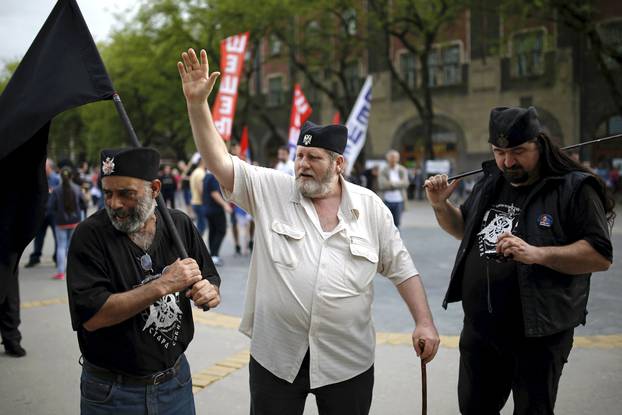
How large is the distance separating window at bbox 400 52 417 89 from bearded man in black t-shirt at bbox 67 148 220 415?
1280 inches

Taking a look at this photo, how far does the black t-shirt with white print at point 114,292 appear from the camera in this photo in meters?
2.56

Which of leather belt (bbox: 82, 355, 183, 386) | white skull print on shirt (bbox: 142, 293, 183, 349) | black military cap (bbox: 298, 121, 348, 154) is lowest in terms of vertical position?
leather belt (bbox: 82, 355, 183, 386)

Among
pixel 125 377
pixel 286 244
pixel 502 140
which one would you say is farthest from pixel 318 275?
pixel 502 140

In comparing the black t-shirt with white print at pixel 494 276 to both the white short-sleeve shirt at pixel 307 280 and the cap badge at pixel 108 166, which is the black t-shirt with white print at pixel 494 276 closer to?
the white short-sleeve shirt at pixel 307 280

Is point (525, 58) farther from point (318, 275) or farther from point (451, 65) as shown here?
point (318, 275)

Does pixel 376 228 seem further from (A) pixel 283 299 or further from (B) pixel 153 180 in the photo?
(B) pixel 153 180

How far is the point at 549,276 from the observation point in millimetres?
2961

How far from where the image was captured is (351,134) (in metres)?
12.3

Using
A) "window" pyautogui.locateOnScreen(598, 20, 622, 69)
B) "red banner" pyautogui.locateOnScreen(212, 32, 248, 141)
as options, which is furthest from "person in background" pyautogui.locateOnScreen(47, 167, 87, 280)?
"window" pyautogui.locateOnScreen(598, 20, 622, 69)

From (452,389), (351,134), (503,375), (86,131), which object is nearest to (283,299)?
(503,375)

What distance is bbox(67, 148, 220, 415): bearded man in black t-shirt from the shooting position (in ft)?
8.30

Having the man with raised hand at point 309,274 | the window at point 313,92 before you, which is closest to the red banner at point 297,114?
the man with raised hand at point 309,274

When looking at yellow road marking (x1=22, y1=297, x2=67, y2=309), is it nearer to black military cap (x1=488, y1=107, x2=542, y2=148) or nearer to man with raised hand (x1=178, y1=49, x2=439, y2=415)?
man with raised hand (x1=178, y1=49, x2=439, y2=415)

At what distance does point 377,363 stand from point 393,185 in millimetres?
6458
